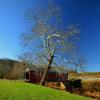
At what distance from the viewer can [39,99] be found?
18.5 m

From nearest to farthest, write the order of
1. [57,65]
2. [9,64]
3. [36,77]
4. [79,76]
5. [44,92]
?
[44,92] → [57,65] → [79,76] → [36,77] → [9,64]

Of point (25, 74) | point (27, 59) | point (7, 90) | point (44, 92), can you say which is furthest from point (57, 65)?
point (25, 74)

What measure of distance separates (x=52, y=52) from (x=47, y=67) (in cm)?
147

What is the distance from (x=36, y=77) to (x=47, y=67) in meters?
14.3

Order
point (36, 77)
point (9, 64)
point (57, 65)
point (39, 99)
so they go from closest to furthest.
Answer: point (39, 99) < point (57, 65) < point (36, 77) < point (9, 64)

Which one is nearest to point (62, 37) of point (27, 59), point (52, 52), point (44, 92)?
point (52, 52)

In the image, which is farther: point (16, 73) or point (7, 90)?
point (16, 73)

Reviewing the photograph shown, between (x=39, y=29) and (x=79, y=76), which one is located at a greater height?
(x=39, y=29)

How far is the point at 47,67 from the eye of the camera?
96.2 feet

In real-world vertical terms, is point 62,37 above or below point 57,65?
above

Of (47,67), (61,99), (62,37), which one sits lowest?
(61,99)

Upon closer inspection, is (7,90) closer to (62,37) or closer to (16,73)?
(62,37)

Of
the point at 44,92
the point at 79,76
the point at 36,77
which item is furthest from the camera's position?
the point at 36,77

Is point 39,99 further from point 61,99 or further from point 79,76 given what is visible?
point 79,76
